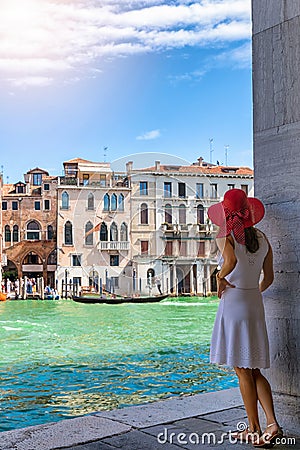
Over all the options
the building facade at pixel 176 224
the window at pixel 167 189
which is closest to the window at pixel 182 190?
the building facade at pixel 176 224

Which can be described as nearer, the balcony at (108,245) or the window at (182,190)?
the window at (182,190)

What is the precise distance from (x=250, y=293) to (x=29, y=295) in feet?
99.1

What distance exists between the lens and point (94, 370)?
21.6ft

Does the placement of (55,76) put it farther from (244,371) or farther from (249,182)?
(244,371)

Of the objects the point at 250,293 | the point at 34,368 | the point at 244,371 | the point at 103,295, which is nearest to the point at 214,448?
the point at 244,371

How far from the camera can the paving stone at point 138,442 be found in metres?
2.02

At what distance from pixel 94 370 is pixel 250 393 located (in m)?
4.66

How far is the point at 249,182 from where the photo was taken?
3406cm

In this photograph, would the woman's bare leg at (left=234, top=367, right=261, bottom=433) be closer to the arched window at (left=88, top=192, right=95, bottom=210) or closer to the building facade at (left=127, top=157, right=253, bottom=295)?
the building facade at (left=127, top=157, right=253, bottom=295)

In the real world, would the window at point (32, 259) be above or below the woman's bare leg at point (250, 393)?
above

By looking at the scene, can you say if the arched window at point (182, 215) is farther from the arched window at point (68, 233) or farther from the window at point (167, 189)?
the arched window at point (68, 233)

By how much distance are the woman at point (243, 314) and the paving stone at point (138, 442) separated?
23cm

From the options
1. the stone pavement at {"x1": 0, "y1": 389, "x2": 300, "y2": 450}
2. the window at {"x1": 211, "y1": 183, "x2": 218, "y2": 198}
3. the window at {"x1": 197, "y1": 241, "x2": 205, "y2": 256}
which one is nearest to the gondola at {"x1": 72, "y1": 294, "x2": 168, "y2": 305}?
the window at {"x1": 197, "y1": 241, "x2": 205, "y2": 256}

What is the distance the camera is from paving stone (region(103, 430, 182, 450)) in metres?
2.02
